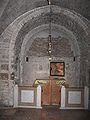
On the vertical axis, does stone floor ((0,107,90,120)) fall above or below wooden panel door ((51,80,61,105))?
below

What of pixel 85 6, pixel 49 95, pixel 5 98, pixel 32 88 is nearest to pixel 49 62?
pixel 49 95

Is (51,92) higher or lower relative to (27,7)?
lower

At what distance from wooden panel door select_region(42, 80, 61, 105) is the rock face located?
754 mm

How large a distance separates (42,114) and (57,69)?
4562 millimetres

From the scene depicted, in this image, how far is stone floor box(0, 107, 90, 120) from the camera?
11711 millimetres

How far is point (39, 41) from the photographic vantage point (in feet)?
54.2

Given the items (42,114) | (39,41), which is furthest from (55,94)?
(42,114)

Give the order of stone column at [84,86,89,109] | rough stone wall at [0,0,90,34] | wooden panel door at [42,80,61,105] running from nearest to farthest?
rough stone wall at [0,0,90,34], stone column at [84,86,89,109], wooden panel door at [42,80,61,105]

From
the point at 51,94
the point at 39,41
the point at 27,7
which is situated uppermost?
the point at 27,7

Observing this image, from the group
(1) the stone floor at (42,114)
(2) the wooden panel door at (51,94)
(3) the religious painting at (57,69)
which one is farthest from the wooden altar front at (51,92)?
(1) the stone floor at (42,114)

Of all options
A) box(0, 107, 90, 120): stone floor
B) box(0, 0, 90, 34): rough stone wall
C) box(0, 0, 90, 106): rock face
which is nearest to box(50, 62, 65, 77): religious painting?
box(0, 0, 90, 106): rock face

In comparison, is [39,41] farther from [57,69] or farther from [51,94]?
[51,94]

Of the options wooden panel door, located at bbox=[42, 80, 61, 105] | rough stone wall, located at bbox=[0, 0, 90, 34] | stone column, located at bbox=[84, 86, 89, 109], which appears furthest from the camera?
wooden panel door, located at bbox=[42, 80, 61, 105]

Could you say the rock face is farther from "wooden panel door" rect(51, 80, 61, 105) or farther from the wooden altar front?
"wooden panel door" rect(51, 80, 61, 105)
